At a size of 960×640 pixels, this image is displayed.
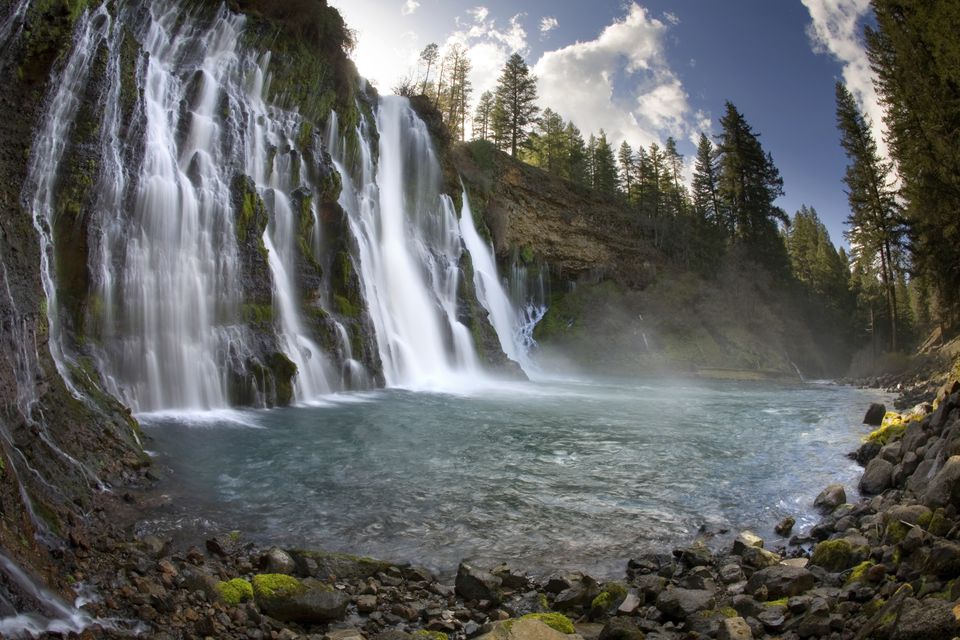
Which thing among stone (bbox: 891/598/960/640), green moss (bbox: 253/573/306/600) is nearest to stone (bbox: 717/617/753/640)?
stone (bbox: 891/598/960/640)

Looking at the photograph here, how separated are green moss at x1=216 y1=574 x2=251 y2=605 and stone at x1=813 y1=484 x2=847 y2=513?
7527 millimetres

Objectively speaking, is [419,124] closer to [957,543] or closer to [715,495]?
[715,495]

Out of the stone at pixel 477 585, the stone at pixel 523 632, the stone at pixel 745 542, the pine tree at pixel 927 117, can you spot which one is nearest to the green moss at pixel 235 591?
the stone at pixel 477 585

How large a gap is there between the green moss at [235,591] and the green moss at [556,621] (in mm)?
2253

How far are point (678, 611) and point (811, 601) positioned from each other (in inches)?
41.4

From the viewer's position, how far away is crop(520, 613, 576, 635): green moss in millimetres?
4632

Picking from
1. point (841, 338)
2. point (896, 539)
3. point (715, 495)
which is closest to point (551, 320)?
point (841, 338)

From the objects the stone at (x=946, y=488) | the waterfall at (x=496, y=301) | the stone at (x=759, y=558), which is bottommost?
the stone at (x=759, y=558)

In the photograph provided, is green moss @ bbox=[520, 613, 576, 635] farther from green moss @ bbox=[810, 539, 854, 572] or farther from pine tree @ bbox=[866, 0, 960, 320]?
pine tree @ bbox=[866, 0, 960, 320]

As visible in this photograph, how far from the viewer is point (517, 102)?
54281mm

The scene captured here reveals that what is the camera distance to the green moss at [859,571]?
16.8 ft

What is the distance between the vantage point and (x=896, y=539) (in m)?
5.69

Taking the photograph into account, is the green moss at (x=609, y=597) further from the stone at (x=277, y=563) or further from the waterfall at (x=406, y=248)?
the waterfall at (x=406, y=248)

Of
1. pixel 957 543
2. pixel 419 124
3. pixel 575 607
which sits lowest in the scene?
pixel 575 607
